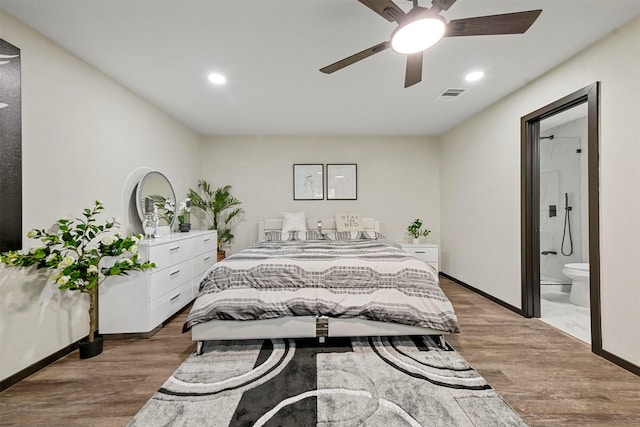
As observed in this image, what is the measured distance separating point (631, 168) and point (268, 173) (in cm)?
427

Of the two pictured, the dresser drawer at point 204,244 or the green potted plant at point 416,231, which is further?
the green potted plant at point 416,231

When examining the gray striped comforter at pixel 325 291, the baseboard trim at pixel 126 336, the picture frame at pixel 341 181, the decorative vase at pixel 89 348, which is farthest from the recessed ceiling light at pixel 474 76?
the decorative vase at pixel 89 348

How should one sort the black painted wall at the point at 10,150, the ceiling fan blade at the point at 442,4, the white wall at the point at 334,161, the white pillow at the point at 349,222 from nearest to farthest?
the ceiling fan blade at the point at 442,4 < the black painted wall at the point at 10,150 < the white pillow at the point at 349,222 < the white wall at the point at 334,161

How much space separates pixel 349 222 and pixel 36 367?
12.2 ft

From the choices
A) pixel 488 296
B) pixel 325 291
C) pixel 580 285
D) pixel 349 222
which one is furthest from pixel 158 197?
pixel 580 285

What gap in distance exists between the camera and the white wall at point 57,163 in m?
1.92

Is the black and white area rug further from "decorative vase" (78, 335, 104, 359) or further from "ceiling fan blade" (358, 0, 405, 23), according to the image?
"ceiling fan blade" (358, 0, 405, 23)

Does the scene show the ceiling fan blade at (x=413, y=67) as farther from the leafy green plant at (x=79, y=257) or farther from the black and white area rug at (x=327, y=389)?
the leafy green plant at (x=79, y=257)

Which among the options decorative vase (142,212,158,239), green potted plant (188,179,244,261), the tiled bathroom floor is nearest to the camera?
the tiled bathroom floor

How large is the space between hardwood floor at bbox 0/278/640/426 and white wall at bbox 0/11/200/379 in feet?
0.94

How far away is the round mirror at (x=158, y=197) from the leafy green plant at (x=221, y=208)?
0.86m

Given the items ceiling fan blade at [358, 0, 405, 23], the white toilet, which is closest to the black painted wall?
ceiling fan blade at [358, 0, 405, 23]

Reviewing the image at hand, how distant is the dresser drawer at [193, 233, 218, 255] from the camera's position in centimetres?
348

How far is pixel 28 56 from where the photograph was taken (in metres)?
2.00
